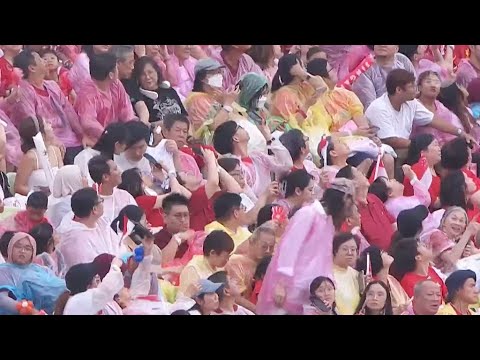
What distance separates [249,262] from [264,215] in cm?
33

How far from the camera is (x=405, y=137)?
16219 mm

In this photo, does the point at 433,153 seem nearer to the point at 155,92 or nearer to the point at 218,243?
the point at 218,243

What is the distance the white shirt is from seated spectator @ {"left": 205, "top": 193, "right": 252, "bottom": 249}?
1073 millimetres

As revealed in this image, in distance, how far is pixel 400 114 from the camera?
16.2m

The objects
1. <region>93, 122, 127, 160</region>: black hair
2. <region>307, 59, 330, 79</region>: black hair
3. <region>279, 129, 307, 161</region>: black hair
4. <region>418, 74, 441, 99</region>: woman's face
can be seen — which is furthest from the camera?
<region>418, 74, 441, 99</region>: woman's face

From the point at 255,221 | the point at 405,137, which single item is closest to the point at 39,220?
the point at 255,221

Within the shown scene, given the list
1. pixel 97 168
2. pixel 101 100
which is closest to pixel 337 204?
pixel 97 168

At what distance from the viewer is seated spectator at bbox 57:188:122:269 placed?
1585 cm

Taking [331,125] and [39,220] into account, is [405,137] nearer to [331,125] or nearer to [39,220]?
[331,125]

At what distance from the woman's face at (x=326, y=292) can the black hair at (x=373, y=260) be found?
0.75 ft

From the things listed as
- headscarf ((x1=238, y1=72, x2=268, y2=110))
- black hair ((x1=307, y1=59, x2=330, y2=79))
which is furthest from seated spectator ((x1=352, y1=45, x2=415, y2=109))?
headscarf ((x1=238, y1=72, x2=268, y2=110))

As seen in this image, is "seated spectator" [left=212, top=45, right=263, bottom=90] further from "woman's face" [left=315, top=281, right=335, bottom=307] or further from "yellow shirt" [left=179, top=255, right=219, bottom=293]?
"woman's face" [left=315, top=281, right=335, bottom=307]

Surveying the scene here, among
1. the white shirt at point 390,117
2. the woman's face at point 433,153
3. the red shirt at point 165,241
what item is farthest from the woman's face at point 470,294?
the red shirt at point 165,241

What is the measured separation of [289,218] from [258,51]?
44.7 inches
